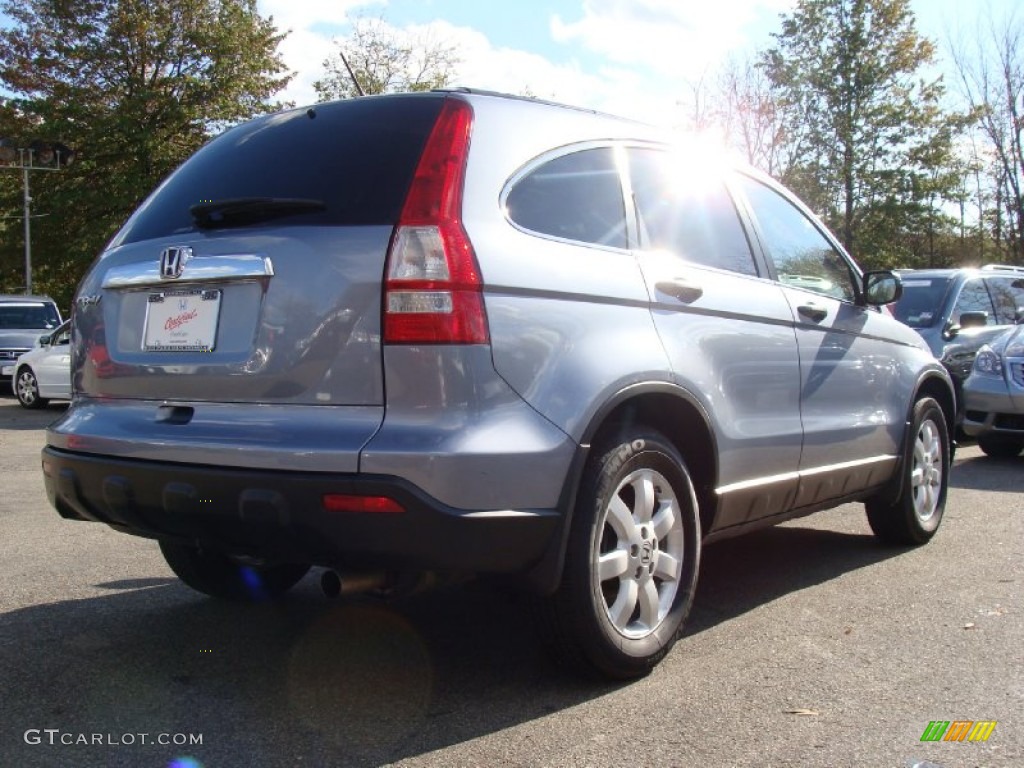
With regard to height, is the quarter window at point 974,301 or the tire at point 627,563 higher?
the quarter window at point 974,301

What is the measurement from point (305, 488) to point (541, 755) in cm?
93

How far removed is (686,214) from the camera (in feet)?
12.9

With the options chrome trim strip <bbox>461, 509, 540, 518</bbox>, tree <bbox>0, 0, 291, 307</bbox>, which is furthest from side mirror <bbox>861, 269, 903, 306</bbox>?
tree <bbox>0, 0, 291, 307</bbox>

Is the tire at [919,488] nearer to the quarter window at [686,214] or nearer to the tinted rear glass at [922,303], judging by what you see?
the quarter window at [686,214]

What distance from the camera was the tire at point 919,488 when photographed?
17.2 feet

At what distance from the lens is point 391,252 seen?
9.29 ft

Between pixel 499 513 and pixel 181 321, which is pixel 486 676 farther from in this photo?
pixel 181 321

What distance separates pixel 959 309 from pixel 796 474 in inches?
283

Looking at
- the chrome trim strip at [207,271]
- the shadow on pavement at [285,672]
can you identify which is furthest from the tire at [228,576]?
the chrome trim strip at [207,271]

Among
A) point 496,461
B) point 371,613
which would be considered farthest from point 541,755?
point 371,613

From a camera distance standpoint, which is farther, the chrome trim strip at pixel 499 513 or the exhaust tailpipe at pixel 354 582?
the exhaust tailpipe at pixel 354 582

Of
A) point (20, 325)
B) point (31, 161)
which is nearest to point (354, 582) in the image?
point (20, 325)

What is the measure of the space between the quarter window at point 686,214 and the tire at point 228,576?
6.01 feet

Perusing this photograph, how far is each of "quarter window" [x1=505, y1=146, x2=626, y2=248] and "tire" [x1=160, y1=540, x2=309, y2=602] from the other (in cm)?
167
